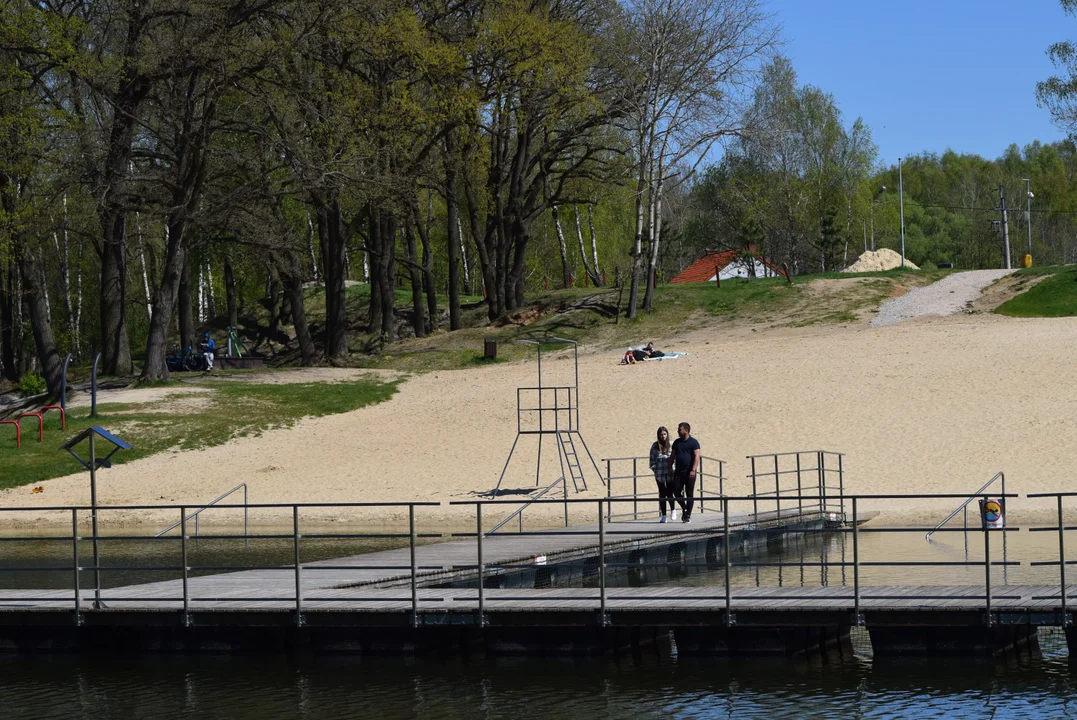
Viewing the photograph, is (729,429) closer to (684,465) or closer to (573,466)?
(573,466)

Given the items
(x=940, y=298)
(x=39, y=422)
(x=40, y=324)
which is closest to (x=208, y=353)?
(x=40, y=324)

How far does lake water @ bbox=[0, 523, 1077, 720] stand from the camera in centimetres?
1421

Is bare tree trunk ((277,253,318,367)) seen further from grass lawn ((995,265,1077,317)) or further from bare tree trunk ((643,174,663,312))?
Result: grass lawn ((995,265,1077,317))

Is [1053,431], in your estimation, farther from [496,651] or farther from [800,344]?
[496,651]

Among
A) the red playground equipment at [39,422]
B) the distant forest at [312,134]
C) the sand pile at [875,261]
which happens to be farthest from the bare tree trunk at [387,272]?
the sand pile at [875,261]

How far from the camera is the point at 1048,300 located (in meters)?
48.8

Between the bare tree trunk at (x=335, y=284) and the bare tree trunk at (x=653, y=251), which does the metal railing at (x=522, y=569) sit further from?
the bare tree trunk at (x=653, y=251)

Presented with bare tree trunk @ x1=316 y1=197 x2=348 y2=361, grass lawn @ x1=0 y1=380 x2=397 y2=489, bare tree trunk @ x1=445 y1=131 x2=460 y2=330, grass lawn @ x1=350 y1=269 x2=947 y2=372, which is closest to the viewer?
grass lawn @ x1=0 y1=380 x2=397 y2=489

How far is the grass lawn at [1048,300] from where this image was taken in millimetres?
47719

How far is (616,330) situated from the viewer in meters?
51.2

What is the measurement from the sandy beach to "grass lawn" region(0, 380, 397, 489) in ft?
2.29

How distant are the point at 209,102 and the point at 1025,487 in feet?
87.1

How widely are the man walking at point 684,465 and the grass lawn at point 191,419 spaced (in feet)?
56.2

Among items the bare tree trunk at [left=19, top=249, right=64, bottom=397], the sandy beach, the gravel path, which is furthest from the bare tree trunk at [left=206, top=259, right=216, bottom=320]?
the gravel path
